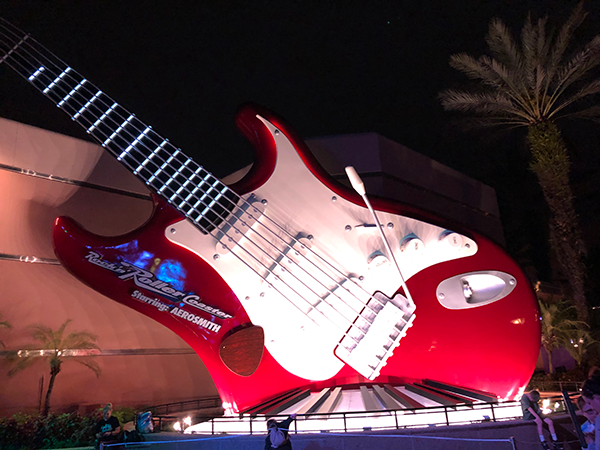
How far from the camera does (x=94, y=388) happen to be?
10523mm

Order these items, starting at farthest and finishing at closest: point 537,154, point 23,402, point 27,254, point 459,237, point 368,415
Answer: point 537,154
point 27,254
point 23,402
point 459,237
point 368,415

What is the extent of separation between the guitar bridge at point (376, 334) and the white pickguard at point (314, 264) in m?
0.16

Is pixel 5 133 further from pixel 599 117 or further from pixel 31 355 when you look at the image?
pixel 599 117

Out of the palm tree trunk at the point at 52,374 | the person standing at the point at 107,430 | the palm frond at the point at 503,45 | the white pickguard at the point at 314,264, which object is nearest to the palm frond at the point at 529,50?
the palm frond at the point at 503,45

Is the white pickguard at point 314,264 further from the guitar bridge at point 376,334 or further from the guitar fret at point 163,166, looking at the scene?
the guitar fret at point 163,166

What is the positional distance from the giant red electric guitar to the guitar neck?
2cm

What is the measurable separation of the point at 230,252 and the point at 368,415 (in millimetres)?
2990

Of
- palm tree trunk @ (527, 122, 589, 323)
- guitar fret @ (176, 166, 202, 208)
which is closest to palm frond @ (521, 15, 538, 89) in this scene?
palm tree trunk @ (527, 122, 589, 323)

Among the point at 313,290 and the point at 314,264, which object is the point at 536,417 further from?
the point at 314,264

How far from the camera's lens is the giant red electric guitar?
5.99m

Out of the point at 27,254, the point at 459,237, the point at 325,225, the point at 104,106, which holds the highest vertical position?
the point at 104,106

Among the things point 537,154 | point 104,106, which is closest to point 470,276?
point 104,106

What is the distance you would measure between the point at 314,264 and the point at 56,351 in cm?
752

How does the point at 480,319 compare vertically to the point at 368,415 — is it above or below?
above
